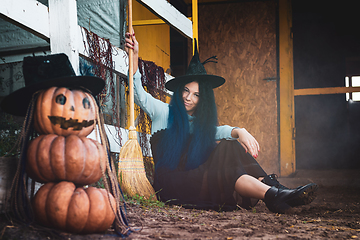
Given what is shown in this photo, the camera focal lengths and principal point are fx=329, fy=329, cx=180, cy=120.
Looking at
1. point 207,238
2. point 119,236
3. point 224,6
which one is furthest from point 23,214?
point 224,6

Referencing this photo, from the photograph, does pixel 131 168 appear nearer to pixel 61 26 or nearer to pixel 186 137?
pixel 186 137

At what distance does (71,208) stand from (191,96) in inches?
67.6

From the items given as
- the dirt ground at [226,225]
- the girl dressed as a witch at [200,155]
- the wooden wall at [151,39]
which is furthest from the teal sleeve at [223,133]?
the wooden wall at [151,39]

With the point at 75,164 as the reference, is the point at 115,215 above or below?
below

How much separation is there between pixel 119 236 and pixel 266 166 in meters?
4.34

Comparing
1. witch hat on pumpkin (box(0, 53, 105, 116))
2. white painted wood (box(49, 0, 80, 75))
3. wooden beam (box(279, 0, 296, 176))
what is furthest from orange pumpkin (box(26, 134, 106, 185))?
wooden beam (box(279, 0, 296, 176))

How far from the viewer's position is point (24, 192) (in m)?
1.69

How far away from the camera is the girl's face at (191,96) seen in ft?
9.84

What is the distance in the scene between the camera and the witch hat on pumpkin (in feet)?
5.66

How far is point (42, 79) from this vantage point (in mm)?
1756

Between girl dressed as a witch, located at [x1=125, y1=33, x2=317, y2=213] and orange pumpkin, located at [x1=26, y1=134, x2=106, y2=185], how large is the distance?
1.22 metres

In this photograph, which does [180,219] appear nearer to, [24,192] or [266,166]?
[24,192]

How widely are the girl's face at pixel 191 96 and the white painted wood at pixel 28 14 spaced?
125 centimetres

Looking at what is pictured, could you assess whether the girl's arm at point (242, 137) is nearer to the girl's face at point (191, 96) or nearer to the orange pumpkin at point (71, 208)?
the girl's face at point (191, 96)
